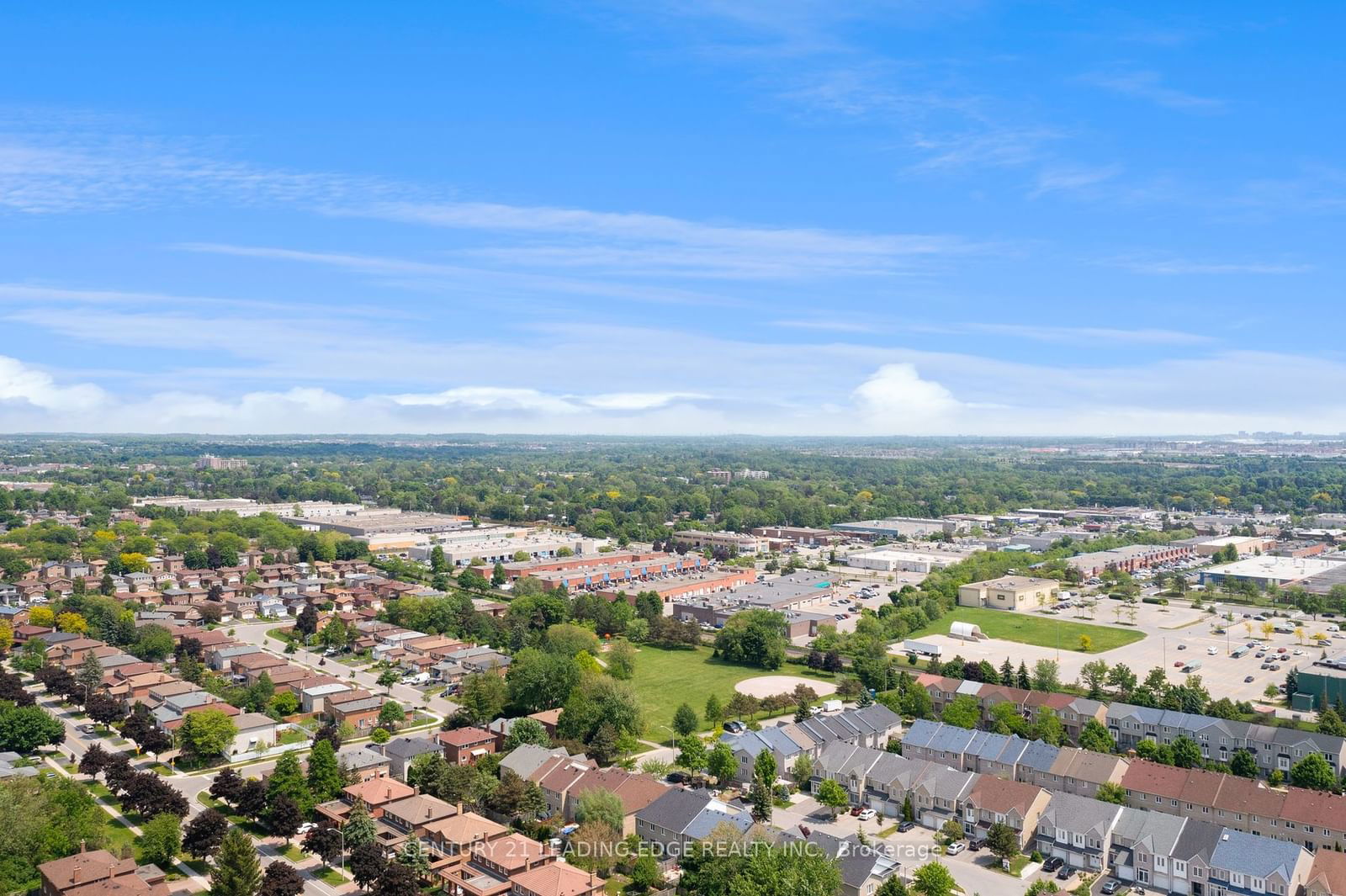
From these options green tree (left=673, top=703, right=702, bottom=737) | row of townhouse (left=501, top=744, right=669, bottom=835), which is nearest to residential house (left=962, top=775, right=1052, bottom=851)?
row of townhouse (left=501, top=744, right=669, bottom=835)

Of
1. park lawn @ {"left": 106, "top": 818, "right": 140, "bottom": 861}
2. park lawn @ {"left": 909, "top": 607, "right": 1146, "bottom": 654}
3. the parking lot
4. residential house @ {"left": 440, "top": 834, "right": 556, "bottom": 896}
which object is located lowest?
park lawn @ {"left": 909, "top": 607, "right": 1146, "bottom": 654}

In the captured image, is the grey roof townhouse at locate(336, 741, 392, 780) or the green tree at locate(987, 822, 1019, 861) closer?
the green tree at locate(987, 822, 1019, 861)

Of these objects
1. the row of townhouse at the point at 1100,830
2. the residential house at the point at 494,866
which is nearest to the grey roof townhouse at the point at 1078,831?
the row of townhouse at the point at 1100,830

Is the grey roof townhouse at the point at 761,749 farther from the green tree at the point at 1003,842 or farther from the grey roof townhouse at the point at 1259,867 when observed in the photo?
the grey roof townhouse at the point at 1259,867

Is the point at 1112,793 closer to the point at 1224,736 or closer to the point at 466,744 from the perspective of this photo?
the point at 1224,736

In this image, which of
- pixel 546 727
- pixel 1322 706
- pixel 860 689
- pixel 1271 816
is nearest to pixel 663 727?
pixel 546 727

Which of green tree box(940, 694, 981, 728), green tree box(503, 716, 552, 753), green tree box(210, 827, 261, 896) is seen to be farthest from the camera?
green tree box(940, 694, 981, 728)

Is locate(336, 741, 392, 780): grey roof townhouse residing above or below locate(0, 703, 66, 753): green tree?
below

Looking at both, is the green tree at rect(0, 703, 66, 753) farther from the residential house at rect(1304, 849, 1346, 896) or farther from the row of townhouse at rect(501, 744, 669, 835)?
the residential house at rect(1304, 849, 1346, 896)

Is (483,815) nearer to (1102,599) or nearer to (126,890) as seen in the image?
(126,890)
